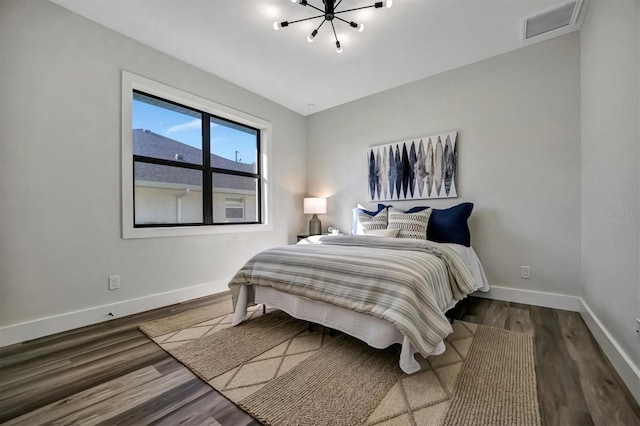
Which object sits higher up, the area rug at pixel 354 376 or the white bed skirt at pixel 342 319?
the white bed skirt at pixel 342 319

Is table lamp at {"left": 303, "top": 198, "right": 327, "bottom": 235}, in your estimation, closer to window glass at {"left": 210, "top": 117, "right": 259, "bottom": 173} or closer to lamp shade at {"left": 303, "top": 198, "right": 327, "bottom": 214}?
lamp shade at {"left": 303, "top": 198, "right": 327, "bottom": 214}

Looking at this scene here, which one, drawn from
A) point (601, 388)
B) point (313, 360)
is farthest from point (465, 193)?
point (313, 360)

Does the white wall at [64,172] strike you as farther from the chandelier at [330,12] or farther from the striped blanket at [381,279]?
the chandelier at [330,12]

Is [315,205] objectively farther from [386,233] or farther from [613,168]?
[613,168]

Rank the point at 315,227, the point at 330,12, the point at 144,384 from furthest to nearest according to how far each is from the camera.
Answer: the point at 315,227 < the point at 330,12 < the point at 144,384

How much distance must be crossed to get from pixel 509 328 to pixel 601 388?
738 millimetres

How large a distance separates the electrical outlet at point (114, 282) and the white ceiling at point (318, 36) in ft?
7.30

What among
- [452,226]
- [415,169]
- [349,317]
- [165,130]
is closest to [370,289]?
[349,317]

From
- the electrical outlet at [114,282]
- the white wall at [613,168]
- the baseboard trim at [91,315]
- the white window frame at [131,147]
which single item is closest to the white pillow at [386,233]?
the white wall at [613,168]

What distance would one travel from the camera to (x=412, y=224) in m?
2.81

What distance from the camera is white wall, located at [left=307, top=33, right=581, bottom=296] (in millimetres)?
2436

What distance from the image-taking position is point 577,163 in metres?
2.40

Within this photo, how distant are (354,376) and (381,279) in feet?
1.81

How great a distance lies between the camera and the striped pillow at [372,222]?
3.16 meters
